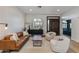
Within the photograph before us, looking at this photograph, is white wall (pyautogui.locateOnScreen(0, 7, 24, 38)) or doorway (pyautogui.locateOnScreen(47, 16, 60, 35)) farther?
doorway (pyautogui.locateOnScreen(47, 16, 60, 35))

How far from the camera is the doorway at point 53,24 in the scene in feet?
46.0

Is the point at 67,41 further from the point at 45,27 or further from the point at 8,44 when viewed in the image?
the point at 45,27

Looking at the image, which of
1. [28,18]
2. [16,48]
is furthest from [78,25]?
[28,18]

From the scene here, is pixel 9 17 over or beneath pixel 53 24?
over

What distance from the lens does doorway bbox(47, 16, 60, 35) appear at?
14.0 meters

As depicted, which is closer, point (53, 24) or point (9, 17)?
point (9, 17)

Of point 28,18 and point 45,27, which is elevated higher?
point 28,18

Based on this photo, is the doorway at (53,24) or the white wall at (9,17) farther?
the doorway at (53,24)

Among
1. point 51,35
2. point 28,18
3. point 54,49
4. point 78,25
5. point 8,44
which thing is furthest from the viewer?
point 28,18

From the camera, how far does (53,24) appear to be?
1438 cm

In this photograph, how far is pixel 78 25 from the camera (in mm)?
8070
